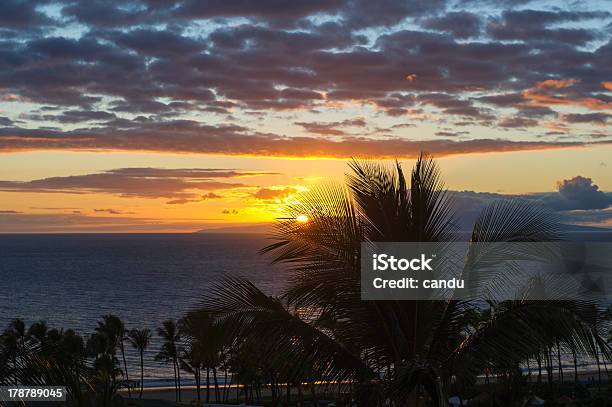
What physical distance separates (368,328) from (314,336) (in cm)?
78

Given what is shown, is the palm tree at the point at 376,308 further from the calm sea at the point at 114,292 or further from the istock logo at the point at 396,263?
the calm sea at the point at 114,292

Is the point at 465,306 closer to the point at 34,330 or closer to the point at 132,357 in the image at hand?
the point at 34,330

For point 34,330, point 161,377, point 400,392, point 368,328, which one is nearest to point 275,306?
point 368,328

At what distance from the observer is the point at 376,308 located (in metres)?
9.34

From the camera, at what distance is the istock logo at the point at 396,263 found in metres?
9.30

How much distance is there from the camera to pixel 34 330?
55.3m
